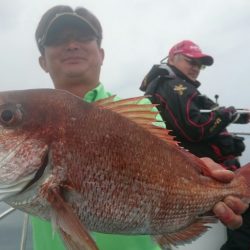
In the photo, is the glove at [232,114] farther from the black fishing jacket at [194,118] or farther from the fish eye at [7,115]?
the fish eye at [7,115]

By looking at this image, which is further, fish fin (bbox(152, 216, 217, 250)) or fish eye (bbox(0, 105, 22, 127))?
fish fin (bbox(152, 216, 217, 250))

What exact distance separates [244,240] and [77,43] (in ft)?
8.76

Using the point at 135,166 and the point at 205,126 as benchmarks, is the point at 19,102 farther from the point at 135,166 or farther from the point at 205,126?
the point at 205,126

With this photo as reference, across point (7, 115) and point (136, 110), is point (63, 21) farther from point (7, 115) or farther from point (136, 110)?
point (7, 115)

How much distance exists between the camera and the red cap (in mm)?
4977

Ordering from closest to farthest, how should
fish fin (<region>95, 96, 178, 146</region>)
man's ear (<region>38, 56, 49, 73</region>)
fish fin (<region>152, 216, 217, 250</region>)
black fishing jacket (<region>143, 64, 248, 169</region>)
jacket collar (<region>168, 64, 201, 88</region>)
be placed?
fish fin (<region>95, 96, 178, 146</region>), fish fin (<region>152, 216, 217, 250</region>), man's ear (<region>38, 56, 49, 73</region>), black fishing jacket (<region>143, 64, 248, 169</region>), jacket collar (<region>168, 64, 201, 88</region>)

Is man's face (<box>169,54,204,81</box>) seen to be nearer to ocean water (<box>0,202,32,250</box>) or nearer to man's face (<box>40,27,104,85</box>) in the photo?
ocean water (<box>0,202,32,250</box>)

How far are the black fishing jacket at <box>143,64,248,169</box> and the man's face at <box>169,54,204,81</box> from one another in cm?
26

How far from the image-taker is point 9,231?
4.52 metres

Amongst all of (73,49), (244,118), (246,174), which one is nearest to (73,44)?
(73,49)

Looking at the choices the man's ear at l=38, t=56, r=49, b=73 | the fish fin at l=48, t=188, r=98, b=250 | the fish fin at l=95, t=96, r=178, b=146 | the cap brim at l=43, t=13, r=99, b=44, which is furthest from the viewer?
the man's ear at l=38, t=56, r=49, b=73

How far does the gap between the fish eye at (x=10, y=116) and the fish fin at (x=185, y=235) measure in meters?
→ 0.82

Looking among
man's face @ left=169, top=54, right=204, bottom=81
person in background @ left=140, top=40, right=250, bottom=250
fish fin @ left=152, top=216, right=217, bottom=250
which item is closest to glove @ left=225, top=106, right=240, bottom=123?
person in background @ left=140, top=40, right=250, bottom=250

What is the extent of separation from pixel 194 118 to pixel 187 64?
3.03ft
